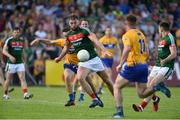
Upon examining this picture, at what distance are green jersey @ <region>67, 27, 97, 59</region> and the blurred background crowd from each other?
539 inches

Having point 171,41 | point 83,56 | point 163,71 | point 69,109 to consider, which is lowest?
point 69,109

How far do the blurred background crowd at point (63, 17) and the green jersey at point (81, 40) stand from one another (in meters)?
13.7

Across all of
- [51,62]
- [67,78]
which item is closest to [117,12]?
[51,62]

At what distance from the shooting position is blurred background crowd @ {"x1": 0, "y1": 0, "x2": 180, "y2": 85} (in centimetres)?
3462

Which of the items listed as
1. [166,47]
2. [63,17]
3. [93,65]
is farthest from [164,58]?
[63,17]

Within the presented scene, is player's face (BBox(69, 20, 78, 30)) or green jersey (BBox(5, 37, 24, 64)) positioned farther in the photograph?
green jersey (BBox(5, 37, 24, 64))

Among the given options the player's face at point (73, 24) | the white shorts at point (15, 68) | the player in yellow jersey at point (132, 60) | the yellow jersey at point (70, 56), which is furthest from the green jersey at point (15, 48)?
the player in yellow jersey at point (132, 60)

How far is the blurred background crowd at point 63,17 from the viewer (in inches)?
1363

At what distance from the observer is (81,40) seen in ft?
64.7

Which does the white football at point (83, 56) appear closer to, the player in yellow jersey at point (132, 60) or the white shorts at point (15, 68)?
the player in yellow jersey at point (132, 60)

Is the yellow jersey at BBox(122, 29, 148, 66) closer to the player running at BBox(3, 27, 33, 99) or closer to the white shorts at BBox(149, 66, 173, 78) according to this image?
the white shorts at BBox(149, 66, 173, 78)

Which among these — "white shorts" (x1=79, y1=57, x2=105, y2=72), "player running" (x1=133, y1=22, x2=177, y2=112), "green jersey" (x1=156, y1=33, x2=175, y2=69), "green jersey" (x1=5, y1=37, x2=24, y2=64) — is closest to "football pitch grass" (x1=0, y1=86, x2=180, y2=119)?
"player running" (x1=133, y1=22, x2=177, y2=112)

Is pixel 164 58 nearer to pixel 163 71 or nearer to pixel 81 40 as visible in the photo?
pixel 163 71

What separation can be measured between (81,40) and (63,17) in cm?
1643
